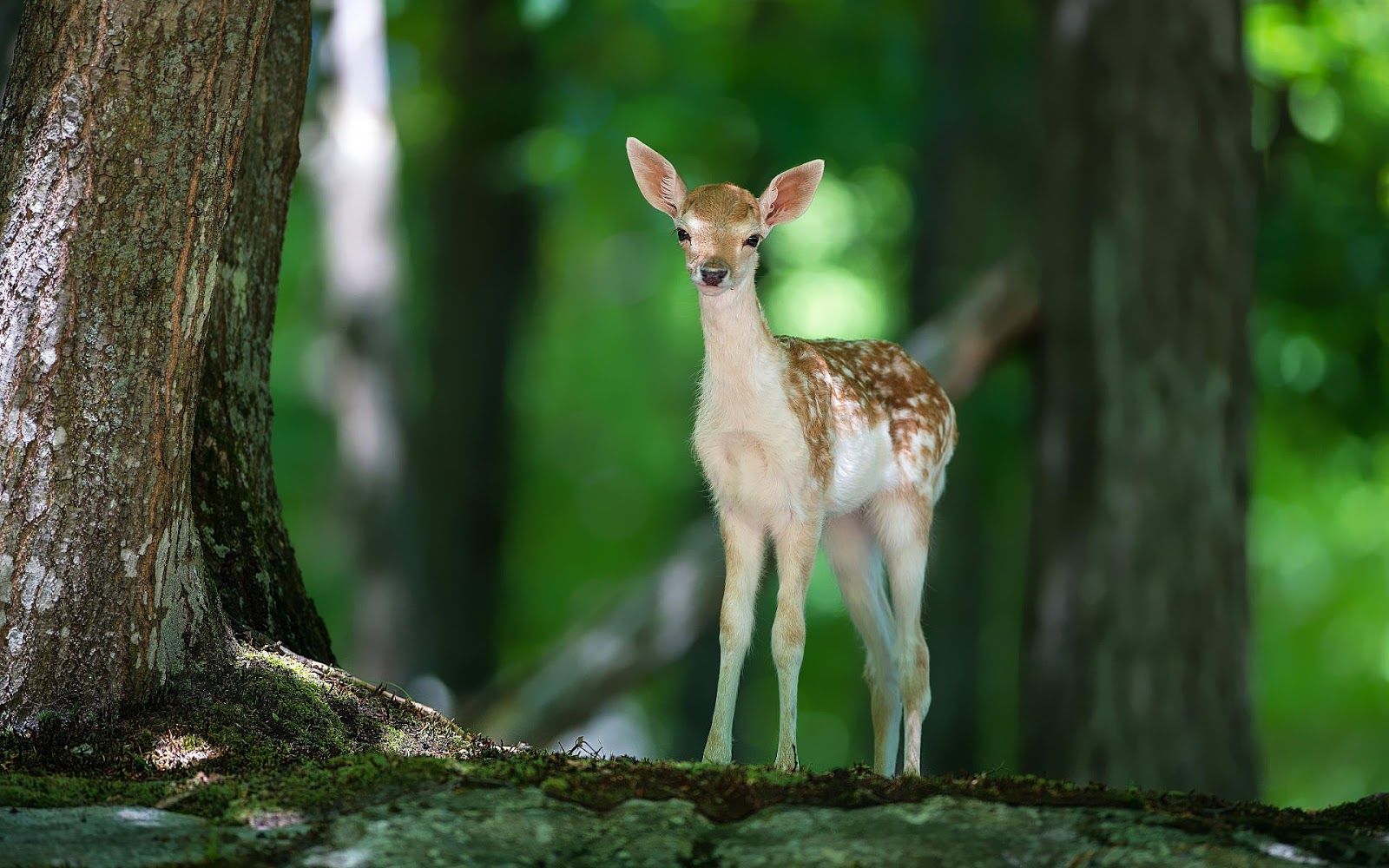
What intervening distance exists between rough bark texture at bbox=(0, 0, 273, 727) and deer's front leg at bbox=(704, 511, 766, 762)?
6.75ft

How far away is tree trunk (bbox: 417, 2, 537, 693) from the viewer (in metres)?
16.8

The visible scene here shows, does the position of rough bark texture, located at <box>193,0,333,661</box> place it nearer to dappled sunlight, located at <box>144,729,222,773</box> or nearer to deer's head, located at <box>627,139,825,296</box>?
dappled sunlight, located at <box>144,729,222,773</box>

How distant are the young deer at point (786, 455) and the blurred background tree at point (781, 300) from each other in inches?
138

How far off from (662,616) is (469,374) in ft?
19.7

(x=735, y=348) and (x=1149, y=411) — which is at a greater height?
(x=1149, y=411)

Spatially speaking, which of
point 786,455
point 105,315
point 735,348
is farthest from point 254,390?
point 786,455

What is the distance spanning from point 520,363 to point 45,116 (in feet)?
43.5

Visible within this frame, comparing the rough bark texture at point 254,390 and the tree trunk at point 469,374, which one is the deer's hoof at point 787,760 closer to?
the rough bark texture at point 254,390

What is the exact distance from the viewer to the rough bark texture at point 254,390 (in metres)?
6.43

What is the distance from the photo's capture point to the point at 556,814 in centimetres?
452

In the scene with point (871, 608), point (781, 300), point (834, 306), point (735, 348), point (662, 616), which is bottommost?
point (871, 608)

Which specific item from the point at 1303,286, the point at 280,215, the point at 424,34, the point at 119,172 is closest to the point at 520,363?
the point at 424,34

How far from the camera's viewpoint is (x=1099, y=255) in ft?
36.3

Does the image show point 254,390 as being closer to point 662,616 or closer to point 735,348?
point 735,348
